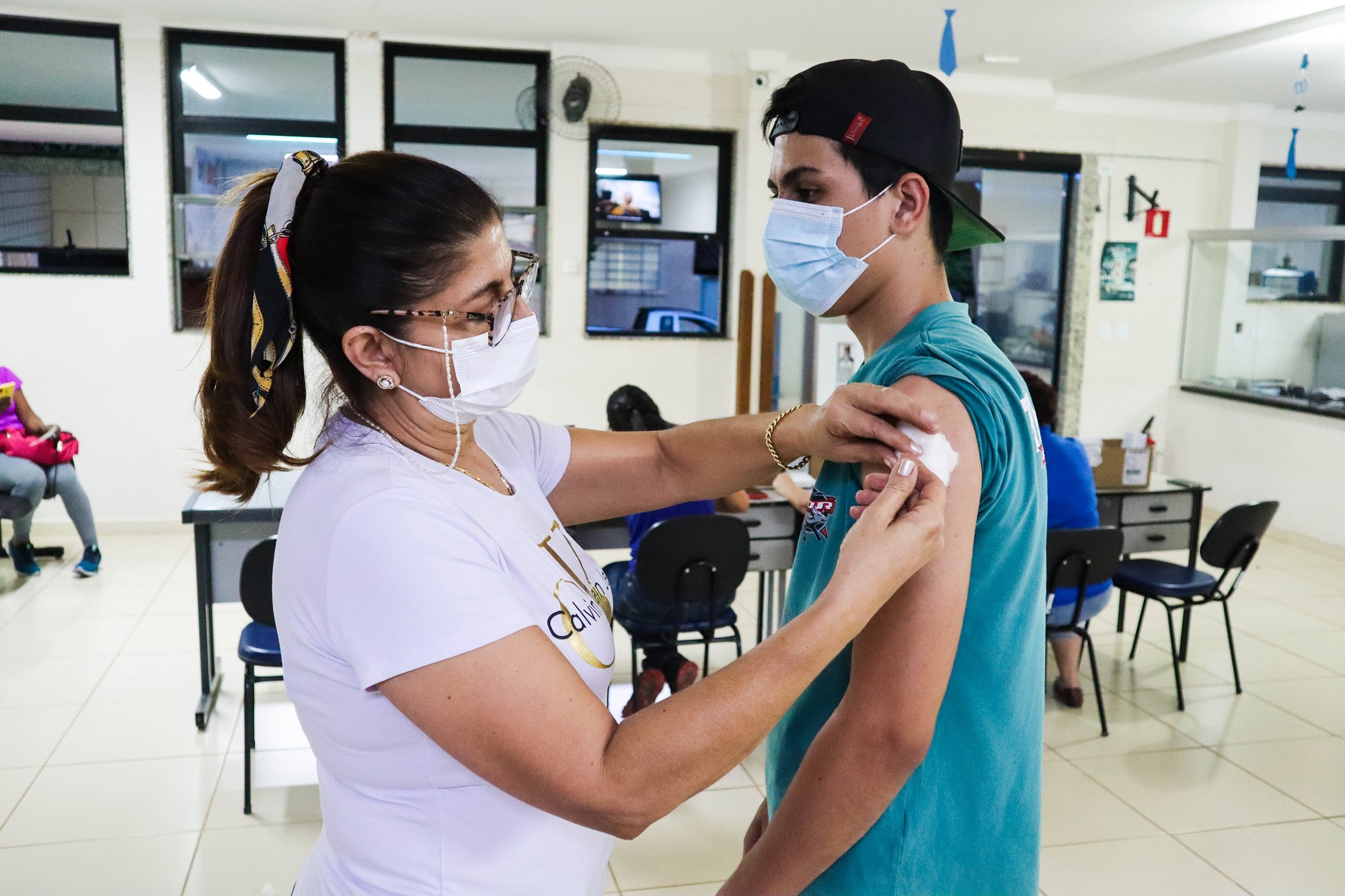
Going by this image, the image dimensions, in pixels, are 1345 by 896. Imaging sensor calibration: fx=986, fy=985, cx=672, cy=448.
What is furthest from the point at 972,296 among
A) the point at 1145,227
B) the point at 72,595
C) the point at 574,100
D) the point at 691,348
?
the point at 72,595

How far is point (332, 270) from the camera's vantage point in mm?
958

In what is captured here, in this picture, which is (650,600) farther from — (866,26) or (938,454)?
(866,26)

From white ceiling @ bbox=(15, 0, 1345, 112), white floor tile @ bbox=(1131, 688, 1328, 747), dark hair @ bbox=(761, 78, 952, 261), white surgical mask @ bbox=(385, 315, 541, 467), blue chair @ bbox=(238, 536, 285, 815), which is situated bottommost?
white floor tile @ bbox=(1131, 688, 1328, 747)

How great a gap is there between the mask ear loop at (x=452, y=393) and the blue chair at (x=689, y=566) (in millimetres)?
1904

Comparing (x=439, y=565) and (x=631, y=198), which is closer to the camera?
(x=439, y=565)

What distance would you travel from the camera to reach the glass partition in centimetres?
596

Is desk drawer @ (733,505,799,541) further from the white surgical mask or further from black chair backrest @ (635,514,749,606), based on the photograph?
the white surgical mask

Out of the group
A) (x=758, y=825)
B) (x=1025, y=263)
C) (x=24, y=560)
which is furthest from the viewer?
(x=1025, y=263)

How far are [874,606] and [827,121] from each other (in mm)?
548

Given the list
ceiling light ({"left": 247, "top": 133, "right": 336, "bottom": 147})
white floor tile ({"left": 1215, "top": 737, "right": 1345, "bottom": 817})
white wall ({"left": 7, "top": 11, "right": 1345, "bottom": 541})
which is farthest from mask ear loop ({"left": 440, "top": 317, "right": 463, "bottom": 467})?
ceiling light ({"left": 247, "top": 133, "right": 336, "bottom": 147})

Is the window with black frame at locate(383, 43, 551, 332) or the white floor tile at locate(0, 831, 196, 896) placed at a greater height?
the window with black frame at locate(383, 43, 551, 332)

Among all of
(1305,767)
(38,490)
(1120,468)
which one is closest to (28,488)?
(38,490)

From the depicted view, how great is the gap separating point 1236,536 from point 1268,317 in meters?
3.63

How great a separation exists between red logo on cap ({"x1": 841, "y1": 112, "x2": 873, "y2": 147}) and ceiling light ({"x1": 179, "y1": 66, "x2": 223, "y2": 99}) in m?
5.76
